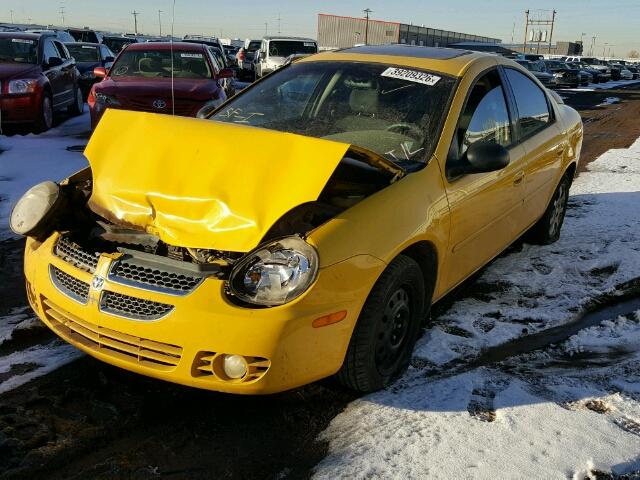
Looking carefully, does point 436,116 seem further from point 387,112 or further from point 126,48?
point 126,48

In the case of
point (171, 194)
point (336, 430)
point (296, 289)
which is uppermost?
point (171, 194)

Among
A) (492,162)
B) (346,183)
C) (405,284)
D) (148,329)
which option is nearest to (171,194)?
(148,329)

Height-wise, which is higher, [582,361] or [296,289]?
[296,289]

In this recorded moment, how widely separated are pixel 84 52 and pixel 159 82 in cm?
899

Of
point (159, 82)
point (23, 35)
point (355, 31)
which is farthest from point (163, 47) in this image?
point (355, 31)

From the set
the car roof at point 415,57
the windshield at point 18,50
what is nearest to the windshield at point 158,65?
the windshield at point 18,50

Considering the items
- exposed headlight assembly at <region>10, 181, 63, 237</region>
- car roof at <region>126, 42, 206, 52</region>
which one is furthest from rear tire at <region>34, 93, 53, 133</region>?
exposed headlight assembly at <region>10, 181, 63, 237</region>

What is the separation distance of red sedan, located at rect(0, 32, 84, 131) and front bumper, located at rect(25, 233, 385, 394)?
8.20 meters

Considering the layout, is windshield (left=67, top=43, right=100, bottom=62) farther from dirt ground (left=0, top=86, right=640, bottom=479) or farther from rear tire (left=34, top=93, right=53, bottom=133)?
dirt ground (left=0, top=86, right=640, bottom=479)

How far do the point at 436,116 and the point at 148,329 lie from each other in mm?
1993

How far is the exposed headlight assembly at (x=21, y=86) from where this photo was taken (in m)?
9.57

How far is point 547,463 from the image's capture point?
2.47 meters

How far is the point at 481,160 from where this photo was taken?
327cm

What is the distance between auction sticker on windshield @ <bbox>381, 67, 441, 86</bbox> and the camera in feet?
12.0
